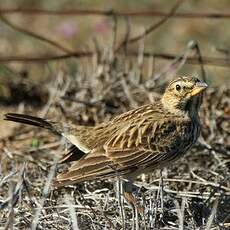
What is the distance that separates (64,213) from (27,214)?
21 centimetres

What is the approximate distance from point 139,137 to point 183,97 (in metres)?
0.39

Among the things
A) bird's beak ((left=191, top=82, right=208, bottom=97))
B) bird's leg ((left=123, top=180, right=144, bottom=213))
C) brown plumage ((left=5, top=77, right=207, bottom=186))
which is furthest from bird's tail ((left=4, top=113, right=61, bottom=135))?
bird's beak ((left=191, top=82, right=208, bottom=97))

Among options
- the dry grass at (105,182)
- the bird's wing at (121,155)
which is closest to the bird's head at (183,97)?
the bird's wing at (121,155)

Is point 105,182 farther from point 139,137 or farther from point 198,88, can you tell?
point 198,88

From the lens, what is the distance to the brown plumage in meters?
5.49

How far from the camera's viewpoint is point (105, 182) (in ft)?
20.0

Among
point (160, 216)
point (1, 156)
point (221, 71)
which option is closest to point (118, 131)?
point (160, 216)

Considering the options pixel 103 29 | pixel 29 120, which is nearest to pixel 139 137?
pixel 29 120

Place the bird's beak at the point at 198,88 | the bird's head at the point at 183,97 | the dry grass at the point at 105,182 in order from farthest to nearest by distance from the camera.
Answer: the bird's head at the point at 183,97
the bird's beak at the point at 198,88
the dry grass at the point at 105,182

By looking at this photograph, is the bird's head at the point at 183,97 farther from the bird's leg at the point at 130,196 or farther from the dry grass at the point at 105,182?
the bird's leg at the point at 130,196

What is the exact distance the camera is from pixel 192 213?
5457mm

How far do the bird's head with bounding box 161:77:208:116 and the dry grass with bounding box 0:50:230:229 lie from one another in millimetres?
477

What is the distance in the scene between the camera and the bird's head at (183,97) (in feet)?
18.8

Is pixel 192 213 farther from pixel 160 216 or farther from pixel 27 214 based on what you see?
pixel 27 214
